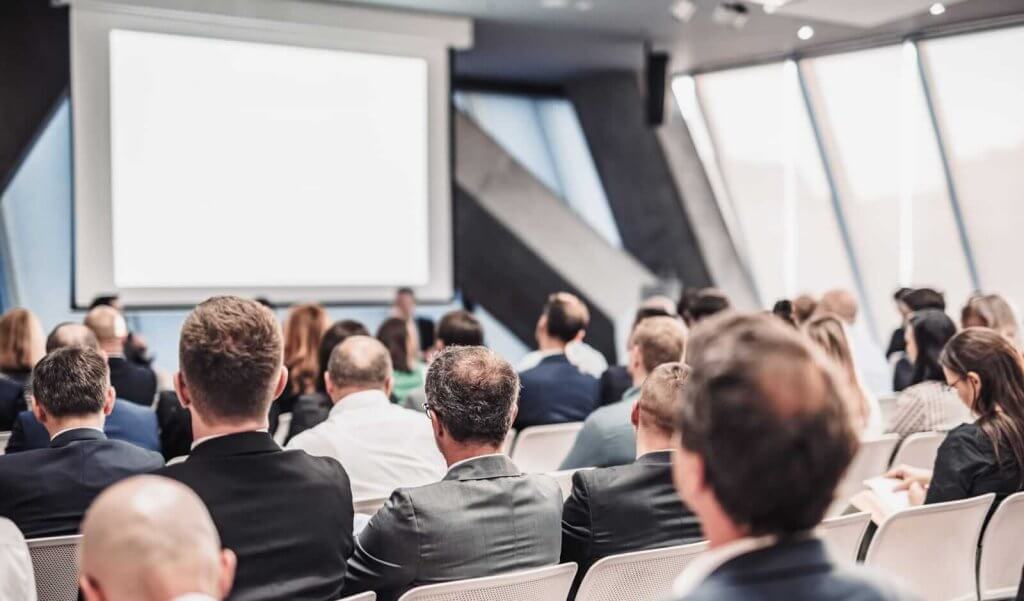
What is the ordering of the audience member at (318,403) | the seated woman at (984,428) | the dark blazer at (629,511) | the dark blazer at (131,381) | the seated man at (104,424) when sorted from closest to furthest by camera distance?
the dark blazer at (629,511) → the seated woman at (984,428) → the seated man at (104,424) → the audience member at (318,403) → the dark blazer at (131,381)

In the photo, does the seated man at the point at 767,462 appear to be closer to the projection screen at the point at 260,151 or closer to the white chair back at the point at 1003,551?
the white chair back at the point at 1003,551

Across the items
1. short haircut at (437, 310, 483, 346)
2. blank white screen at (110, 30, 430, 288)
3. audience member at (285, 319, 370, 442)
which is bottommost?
audience member at (285, 319, 370, 442)

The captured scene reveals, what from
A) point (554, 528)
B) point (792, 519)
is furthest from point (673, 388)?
point (792, 519)

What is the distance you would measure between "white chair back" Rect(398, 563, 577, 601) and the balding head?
1543mm

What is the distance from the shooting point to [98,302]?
21.2 feet

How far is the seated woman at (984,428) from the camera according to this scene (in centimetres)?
287

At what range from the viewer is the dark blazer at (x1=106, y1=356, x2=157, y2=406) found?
14.9ft

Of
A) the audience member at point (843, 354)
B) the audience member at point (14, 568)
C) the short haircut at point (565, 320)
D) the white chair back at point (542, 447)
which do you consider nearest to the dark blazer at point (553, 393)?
the short haircut at point (565, 320)

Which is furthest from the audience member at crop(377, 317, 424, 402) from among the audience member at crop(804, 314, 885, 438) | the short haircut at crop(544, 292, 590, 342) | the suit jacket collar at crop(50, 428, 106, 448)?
the suit jacket collar at crop(50, 428, 106, 448)

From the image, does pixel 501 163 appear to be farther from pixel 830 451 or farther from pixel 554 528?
pixel 830 451

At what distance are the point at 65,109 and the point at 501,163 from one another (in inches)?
158

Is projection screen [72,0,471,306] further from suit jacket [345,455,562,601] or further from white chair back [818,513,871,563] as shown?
white chair back [818,513,871,563]

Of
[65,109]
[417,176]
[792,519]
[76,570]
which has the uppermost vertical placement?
[65,109]

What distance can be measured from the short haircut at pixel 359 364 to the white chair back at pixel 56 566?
1.30m
